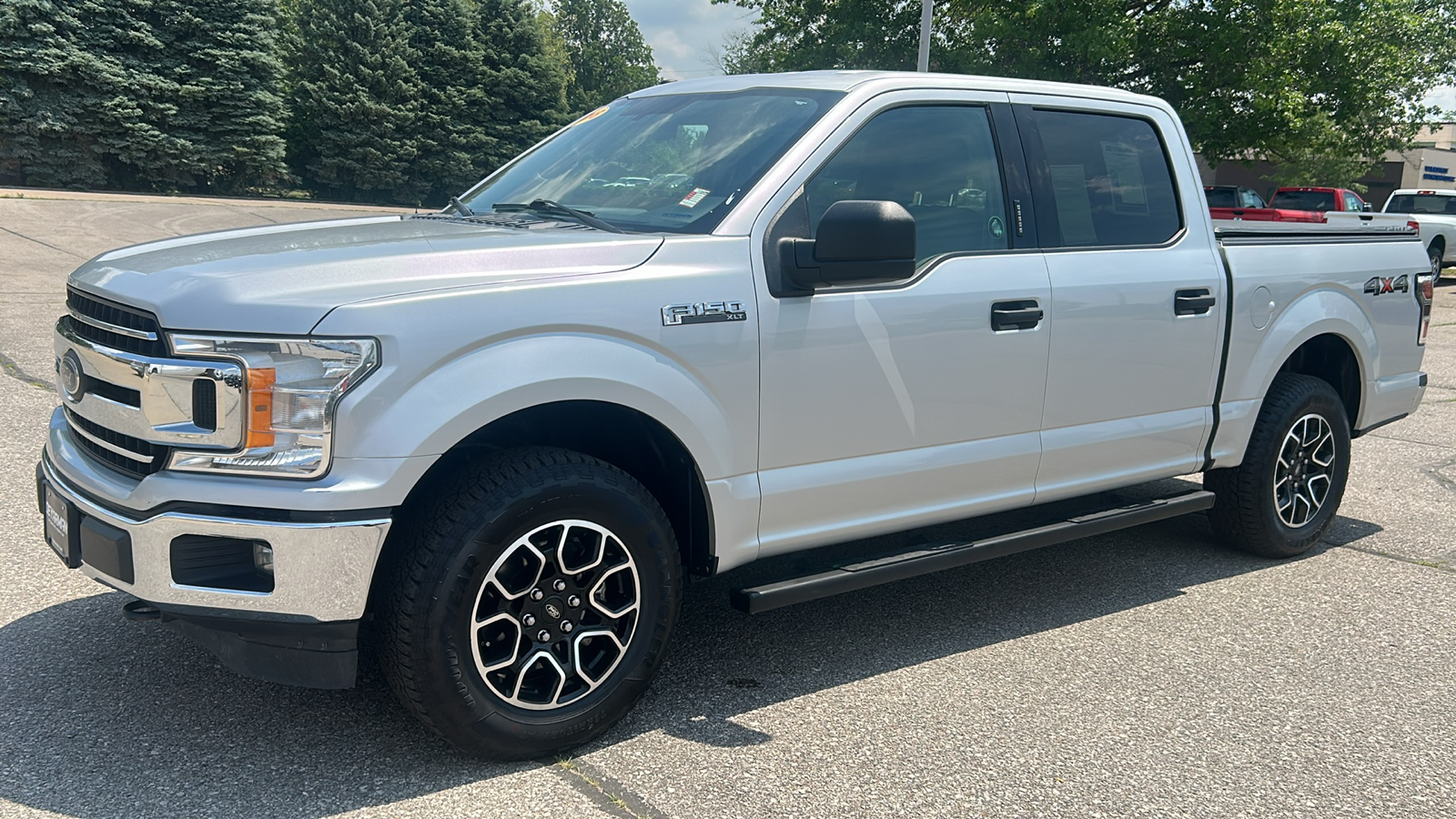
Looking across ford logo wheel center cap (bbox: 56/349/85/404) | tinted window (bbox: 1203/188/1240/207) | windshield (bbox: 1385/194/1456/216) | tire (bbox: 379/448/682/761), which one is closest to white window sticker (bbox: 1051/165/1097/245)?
tire (bbox: 379/448/682/761)

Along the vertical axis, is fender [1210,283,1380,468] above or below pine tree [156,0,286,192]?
below

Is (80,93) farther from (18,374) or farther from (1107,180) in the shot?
(1107,180)

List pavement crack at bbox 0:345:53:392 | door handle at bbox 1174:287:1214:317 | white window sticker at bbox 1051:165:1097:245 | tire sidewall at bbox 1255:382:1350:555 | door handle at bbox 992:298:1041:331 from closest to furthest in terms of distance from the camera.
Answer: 1. door handle at bbox 992:298:1041:331
2. white window sticker at bbox 1051:165:1097:245
3. door handle at bbox 1174:287:1214:317
4. tire sidewall at bbox 1255:382:1350:555
5. pavement crack at bbox 0:345:53:392

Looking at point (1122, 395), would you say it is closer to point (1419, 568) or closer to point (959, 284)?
point (959, 284)

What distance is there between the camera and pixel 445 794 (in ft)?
10.1

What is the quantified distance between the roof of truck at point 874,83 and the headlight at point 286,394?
198cm

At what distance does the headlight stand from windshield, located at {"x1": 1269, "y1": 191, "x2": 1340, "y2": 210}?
2468cm

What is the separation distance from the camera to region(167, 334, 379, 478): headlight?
111 inches

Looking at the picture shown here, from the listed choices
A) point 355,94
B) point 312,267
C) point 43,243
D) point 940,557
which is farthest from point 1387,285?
point 355,94

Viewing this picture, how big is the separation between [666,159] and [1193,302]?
86.7 inches

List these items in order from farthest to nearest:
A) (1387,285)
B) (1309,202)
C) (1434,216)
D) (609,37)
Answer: (609,37), (1309,202), (1434,216), (1387,285)

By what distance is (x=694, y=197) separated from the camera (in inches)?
148

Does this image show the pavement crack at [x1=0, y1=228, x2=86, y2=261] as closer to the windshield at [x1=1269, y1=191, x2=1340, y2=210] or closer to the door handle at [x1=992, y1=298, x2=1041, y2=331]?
the door handle at [x1=992, y1=298, x2=1041, y2=331]

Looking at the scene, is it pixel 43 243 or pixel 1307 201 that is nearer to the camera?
pixel 43 243
